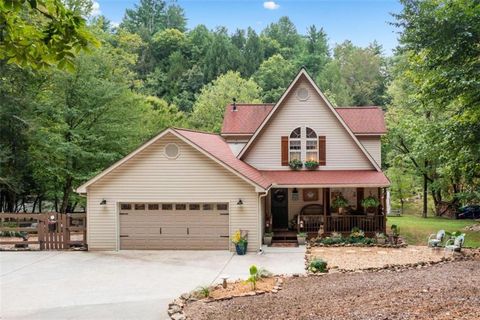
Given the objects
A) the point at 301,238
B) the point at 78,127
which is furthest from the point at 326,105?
the point at 78,127

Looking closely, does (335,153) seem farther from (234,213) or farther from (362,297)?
(362,297)

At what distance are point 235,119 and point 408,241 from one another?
988cm

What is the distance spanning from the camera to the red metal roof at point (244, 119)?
2257 centimetres

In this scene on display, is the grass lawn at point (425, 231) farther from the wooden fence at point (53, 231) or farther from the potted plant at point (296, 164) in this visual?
the wooden fence at point (53, 231)

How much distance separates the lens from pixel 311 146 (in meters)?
20.7

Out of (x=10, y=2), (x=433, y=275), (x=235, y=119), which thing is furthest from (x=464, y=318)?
(x=235, y=119)

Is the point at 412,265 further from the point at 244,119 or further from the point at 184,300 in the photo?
the point at 244,119

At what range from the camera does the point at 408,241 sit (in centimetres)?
1950

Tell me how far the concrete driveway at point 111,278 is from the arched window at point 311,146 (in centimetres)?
484

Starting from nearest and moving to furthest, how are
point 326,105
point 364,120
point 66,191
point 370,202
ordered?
point 370,202 → point 326,105 → point 364,120 → point 66,191

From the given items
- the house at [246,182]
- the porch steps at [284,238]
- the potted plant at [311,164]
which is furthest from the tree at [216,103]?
the porch steps at [284,238]

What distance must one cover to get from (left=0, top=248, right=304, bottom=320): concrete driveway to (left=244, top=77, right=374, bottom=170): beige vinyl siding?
521cm

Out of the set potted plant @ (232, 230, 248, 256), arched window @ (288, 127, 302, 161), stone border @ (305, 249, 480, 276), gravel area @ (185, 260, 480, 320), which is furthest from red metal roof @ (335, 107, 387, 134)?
gravel area @ (185, 260, 480, 320)

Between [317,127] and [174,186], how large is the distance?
22.9ft
